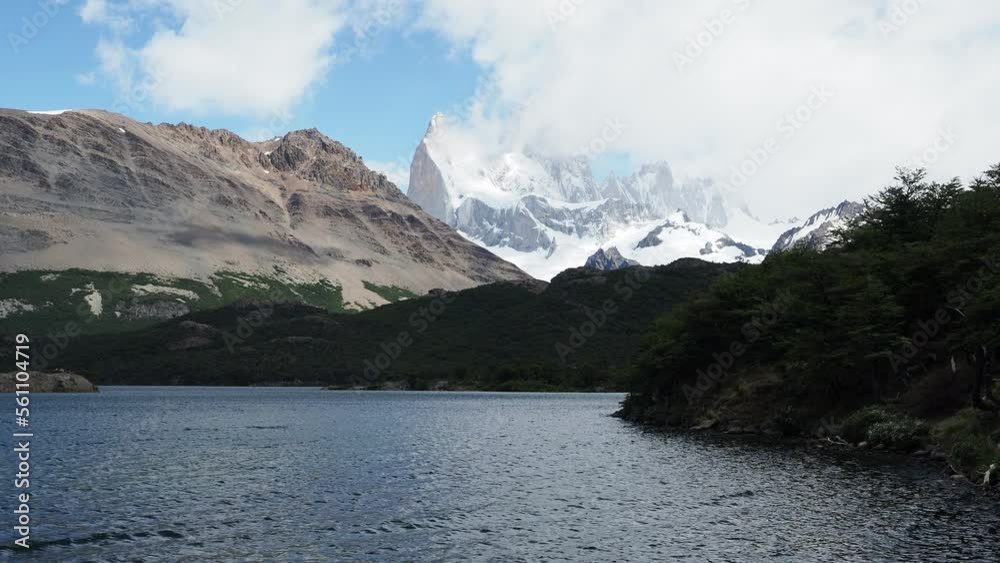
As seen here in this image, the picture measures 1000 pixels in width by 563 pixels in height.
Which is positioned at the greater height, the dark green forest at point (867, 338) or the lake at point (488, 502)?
the dark green forest at point (867, 338)

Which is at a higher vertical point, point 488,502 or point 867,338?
point 867,338

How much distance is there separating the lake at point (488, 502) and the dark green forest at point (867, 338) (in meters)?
8.03

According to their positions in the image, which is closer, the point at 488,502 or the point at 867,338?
the point at 488,502

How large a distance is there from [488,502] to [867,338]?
159 ft

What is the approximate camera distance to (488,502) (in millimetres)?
53375

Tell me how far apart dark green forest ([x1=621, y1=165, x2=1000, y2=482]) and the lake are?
8028 millimetres

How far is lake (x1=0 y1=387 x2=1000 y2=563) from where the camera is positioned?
39.2m

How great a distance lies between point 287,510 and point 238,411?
380ft

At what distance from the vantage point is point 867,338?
83312mm

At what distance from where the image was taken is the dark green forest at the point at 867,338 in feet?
241

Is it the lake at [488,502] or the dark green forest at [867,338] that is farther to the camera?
the dark green forest at [867,338]

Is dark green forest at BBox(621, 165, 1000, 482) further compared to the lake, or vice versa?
dark green forest at BBox(621, 165, 1000, 482)

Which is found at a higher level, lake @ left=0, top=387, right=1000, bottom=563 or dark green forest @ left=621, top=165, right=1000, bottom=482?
dark green forest @ left=621, top=165, right=1000, bottom=482

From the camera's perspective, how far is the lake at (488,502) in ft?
129
